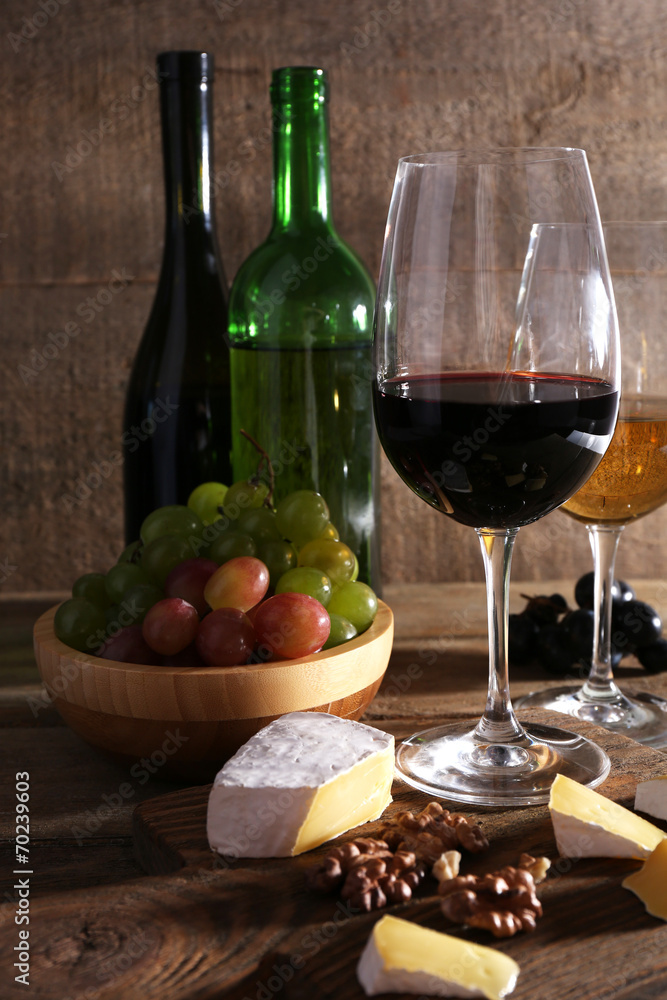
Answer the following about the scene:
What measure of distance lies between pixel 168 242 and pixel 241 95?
295 mm

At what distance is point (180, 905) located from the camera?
0.48m

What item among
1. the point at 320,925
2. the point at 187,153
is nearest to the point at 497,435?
the point at 320,925

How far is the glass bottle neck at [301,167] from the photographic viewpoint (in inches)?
37.0

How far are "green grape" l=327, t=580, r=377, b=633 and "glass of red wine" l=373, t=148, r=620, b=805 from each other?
125 mm

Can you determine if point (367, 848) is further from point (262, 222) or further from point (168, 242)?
point (262, 222)

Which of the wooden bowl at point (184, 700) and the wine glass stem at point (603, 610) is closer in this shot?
the wooden bowl at point (184, 700)

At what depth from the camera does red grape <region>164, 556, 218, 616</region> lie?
694 millimetres

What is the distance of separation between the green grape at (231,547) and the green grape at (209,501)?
102mm

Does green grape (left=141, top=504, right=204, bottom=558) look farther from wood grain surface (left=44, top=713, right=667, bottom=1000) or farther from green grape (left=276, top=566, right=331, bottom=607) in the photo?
wood grain surface (left=44, top=713, right=667, bottom=1000)

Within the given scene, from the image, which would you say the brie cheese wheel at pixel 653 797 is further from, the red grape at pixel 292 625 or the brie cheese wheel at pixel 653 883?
the red grape at pixel 292 625

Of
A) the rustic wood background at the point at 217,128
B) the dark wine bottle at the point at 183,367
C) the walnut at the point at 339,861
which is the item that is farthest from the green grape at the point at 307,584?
the rustic wood background at the point at 217,128

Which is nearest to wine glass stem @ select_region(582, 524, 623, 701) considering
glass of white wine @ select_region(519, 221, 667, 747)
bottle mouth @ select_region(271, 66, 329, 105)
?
glass of white wine @ select_region(519, 221, 667, 747)

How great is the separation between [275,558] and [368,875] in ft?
0.96

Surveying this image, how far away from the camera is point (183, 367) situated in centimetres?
106
